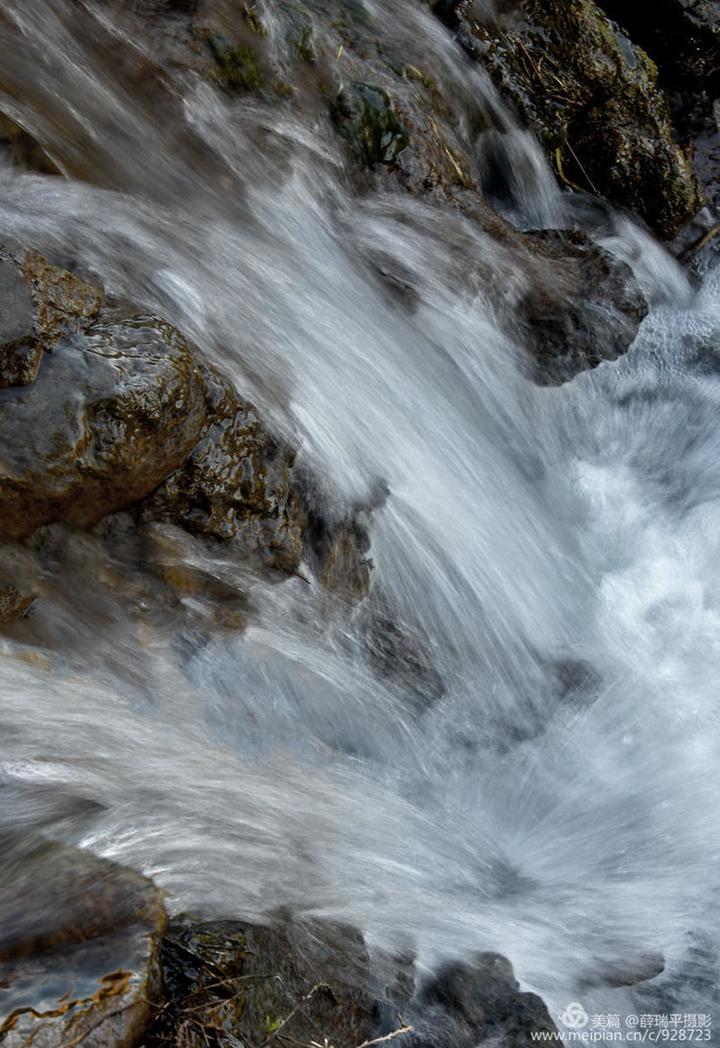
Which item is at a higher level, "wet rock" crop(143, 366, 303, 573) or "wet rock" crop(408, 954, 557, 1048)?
"wet rock" crop(143, 366, 303, 573)

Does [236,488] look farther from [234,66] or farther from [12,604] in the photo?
[234,66]

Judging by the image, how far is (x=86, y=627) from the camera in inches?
122

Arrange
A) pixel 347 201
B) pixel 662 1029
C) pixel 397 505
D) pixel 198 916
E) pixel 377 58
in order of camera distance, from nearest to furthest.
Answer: pixel 198 916
pixel 662 1029
pixel 397 505
pixel 347 201
pixel 377 58

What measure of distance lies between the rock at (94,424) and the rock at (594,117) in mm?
3671

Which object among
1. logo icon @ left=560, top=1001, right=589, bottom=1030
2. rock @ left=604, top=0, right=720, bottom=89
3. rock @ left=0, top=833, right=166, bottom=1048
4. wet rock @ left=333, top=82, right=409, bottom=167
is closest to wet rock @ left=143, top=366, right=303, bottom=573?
rock @ left=0, top=833, right=166, bottom=1048

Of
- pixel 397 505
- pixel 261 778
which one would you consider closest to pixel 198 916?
pixel 261 778

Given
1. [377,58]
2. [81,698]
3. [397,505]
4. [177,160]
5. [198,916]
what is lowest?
[81,698]

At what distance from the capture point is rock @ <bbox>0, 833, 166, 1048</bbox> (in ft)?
6.62

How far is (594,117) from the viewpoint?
5.91 meters

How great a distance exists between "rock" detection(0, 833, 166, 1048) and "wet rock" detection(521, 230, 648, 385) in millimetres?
3426

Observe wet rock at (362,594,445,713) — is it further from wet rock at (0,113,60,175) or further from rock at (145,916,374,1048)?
wet rock at (0,113,60,175)

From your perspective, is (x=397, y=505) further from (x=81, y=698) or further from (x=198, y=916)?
(x=198, y=916)

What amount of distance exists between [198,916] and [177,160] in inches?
120

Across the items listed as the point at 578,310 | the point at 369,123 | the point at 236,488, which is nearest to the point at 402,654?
the point at 236,488
